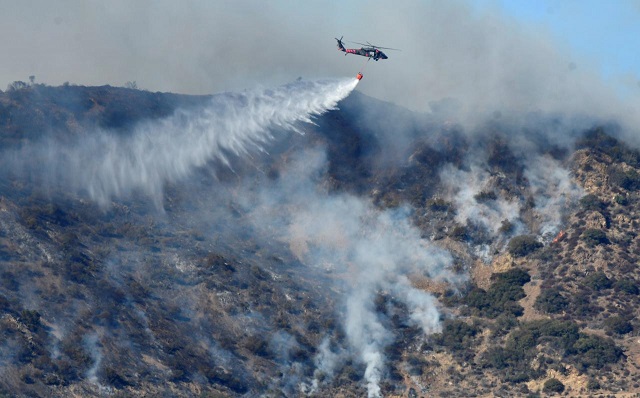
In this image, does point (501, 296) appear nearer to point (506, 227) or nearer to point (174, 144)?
point (506, 227)

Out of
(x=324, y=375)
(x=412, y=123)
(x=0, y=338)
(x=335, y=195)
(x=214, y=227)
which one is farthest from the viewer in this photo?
(x=412, y=123)

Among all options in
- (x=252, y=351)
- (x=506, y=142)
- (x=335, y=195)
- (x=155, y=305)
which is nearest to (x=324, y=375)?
(x=252, y=351)

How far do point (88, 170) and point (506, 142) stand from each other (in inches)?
2428

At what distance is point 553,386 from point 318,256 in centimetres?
4006

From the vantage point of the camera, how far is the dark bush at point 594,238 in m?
125

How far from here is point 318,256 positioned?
5226 inches

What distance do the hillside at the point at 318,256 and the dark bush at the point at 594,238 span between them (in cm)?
29

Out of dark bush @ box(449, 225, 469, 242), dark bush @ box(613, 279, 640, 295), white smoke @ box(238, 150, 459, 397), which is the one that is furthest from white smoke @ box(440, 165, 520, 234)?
dark bush @ box(613, 279, 640, 295)

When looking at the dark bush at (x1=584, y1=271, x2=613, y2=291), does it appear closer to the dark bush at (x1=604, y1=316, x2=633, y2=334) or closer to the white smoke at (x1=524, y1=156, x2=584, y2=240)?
the dark bush at (x1=604, y1=316, x2=633, y2=334)

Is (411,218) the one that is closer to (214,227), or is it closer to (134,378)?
(214,227)

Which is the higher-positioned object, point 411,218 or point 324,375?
point 411,218

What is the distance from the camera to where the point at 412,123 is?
158125 millimetres

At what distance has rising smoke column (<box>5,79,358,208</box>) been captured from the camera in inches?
5256

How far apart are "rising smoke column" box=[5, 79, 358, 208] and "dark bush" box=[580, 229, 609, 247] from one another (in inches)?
1737
